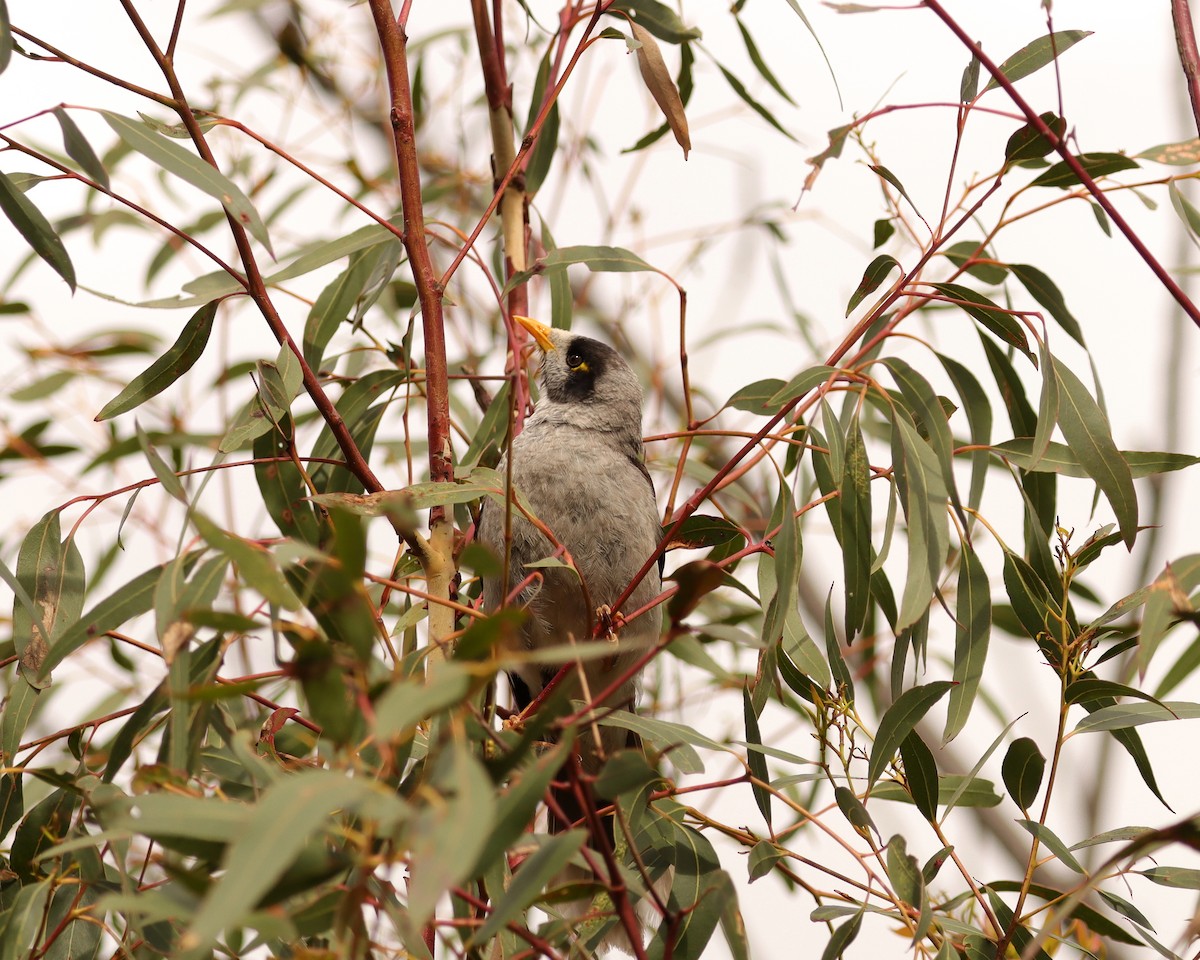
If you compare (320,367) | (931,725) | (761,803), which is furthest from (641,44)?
(931,725)

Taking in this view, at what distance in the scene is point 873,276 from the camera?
2252 mm

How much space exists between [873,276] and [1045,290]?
0.42 m

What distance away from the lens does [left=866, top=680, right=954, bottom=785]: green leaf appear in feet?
6.97

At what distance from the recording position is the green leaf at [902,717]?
2125 millimetres

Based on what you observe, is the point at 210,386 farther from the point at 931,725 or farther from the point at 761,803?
the point at 931,725

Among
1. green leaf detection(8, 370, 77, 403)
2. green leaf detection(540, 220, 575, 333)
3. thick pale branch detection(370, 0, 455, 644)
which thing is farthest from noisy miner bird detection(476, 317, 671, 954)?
green leaf detection(8, 370, 77, 403)

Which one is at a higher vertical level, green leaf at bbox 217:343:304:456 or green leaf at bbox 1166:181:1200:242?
green leaf at bbox 1166:181:1200:242

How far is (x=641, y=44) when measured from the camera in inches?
95.7

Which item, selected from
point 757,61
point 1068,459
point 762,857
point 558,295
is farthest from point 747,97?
point 762,857

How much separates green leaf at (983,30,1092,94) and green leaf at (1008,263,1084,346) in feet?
1.21

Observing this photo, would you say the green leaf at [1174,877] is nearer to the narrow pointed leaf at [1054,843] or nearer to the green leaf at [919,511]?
the narrow pointed leaf at [1054,843]

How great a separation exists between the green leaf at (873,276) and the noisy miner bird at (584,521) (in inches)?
46.9

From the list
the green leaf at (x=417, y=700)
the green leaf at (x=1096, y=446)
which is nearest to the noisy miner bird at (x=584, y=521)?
the green leaf at (x=1096, y=446)

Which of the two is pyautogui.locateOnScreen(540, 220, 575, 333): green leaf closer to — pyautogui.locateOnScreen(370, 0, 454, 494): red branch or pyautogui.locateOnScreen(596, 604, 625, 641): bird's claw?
pyautogui.locateOnScreen(370, 0, 454, 494): red branch
